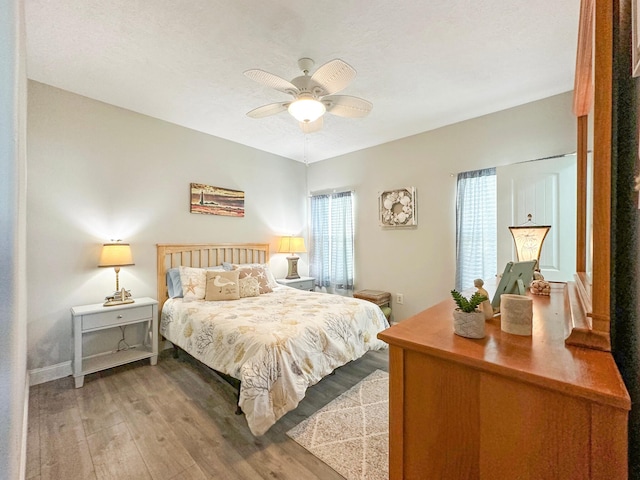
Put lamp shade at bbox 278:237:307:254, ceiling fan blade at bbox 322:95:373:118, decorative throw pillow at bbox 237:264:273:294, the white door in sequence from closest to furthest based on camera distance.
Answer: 1. ceiling fan blade at bbox 322:95:373:118
2. the white door
3. decorative throw pillow at bbox 237:264:273:294
4. lamp shade at bbox 278:237:307:254

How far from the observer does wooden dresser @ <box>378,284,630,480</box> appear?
54 centimetres

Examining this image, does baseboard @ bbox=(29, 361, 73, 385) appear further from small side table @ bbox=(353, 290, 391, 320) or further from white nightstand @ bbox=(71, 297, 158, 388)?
small side table @ bbox=(353, 290, 391, 320)

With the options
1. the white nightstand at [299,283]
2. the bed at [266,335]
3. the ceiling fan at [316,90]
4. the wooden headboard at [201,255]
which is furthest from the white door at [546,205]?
the wooden headboard at [201,255]

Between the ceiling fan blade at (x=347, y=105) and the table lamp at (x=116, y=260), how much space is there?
2.34m

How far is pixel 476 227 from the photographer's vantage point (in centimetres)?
309

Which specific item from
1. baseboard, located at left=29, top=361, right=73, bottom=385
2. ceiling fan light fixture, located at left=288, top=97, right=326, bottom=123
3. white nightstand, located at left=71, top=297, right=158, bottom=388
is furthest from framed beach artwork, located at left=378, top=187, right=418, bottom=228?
baseboard, located at left=29, top=361, right=73, bottom=385

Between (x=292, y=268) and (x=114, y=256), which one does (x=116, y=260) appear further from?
(x=292, y=268)

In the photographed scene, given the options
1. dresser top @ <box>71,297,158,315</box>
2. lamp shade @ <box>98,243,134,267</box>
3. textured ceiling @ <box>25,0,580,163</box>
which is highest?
textured ceiling @ <box>25,0,580,163</box>

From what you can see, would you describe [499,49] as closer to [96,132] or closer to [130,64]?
[130,64]

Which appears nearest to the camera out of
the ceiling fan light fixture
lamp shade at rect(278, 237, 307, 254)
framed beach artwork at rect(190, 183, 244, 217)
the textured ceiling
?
the textured ceiling

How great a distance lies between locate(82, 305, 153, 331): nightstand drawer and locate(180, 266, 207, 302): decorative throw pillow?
37 centimetres

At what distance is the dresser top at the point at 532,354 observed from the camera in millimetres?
548

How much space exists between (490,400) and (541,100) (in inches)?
127

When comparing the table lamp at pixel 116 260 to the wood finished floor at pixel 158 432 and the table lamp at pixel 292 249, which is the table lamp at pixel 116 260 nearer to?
the wood finished floor at pixel 158 432
